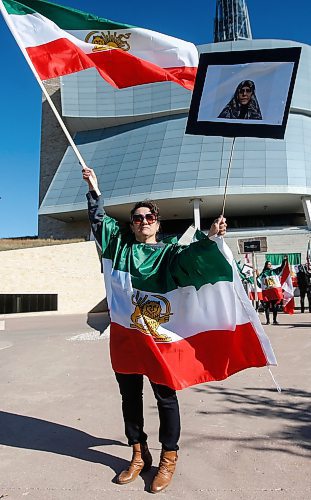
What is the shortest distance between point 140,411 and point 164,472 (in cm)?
49

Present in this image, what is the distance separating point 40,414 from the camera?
462cm

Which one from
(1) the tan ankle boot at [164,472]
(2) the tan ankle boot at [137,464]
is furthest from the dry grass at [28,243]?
(1) the tan ankle boot at [164,472]

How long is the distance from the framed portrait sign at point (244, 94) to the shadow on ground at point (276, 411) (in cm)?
260

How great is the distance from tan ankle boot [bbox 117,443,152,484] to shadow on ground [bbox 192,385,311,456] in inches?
30.8

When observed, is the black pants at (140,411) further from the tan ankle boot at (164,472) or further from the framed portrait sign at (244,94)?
the framed portrait sign at (244,94)

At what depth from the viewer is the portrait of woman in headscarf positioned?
3523mm

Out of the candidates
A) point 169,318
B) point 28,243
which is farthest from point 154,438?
point 28,243

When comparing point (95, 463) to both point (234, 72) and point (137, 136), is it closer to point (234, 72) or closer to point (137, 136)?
point (234, 72)

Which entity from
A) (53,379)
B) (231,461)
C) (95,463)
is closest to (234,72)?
(231,461)

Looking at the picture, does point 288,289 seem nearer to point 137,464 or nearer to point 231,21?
point 137,464

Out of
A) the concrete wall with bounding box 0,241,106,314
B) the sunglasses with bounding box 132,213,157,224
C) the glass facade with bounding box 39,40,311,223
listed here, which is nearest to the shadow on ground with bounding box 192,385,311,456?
the sunglasses with bounding box 132,213,157,224

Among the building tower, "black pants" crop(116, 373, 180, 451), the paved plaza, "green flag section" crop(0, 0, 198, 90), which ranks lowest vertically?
the paved plaza

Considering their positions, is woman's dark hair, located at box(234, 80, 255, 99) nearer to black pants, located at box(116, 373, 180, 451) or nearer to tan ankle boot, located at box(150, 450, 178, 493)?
black pants, located at box(116, 373, 180, 451)

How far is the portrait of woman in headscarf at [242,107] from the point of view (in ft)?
11.6
